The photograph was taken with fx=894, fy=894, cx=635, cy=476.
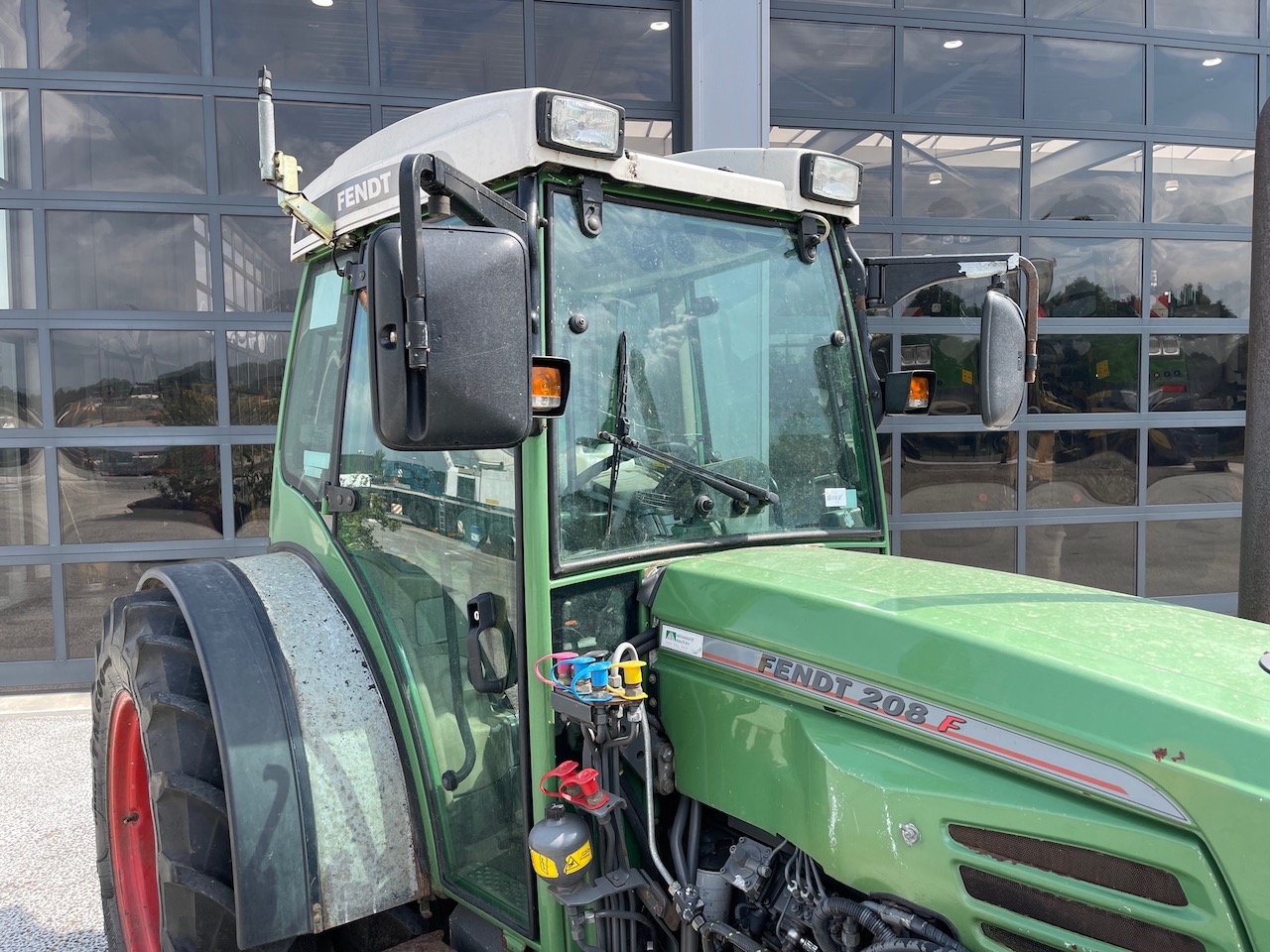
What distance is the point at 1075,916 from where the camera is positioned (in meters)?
1.38

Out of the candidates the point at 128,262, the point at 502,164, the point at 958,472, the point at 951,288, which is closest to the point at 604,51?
the point at 951,288

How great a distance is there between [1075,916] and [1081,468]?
6.02m

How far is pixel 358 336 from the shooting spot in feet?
8.06

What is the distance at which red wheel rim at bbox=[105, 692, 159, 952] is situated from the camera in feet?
8.59

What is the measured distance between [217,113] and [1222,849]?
6377 millimetres

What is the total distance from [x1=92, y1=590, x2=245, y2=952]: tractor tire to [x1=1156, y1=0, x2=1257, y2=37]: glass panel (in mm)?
7716

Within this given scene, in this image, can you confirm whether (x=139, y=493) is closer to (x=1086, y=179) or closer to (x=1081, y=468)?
(x=1081, y=468)

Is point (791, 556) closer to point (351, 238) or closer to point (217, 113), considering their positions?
point (351, 238)

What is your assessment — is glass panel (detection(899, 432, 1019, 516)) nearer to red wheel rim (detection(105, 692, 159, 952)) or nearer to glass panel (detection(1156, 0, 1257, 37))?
glass panel (detection(1156, 0, 1257, 37))

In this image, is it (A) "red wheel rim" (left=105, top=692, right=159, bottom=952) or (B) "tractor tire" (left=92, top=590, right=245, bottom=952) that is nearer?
(B) "tractor tire" (left=92, top=590, right=245, bottom=952)

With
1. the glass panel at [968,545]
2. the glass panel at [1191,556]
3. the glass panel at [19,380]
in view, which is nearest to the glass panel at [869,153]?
the glass panel at [968,545]

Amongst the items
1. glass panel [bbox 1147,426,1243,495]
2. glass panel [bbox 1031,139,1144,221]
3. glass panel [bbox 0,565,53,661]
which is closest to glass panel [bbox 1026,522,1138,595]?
glass panel [bbox 1147,426,1243,495]

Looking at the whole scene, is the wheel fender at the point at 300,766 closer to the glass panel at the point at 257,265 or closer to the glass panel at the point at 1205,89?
the glass panel at the point at 257,265

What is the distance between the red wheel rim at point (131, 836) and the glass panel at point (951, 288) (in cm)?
542
